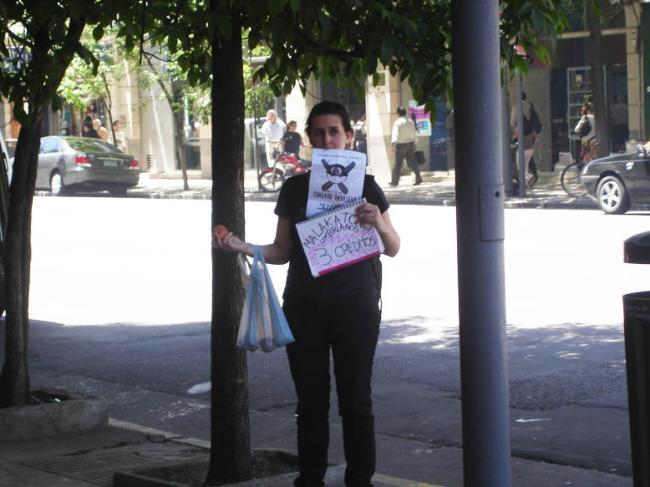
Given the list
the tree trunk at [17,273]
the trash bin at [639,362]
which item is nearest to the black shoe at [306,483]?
the trash bin at [639,362]

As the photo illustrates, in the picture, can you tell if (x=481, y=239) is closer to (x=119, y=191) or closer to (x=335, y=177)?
(x=335, y=177)

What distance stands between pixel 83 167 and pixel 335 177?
28.8 metres

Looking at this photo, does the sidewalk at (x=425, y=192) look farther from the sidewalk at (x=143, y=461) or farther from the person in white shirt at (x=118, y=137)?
the sidewalk at (x=143, y=461)

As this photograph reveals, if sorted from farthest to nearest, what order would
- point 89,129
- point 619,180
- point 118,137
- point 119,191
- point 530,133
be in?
1. point 118,137
2. point 89,129
3. point 119,191
4. point 530,133
5. point 619,180

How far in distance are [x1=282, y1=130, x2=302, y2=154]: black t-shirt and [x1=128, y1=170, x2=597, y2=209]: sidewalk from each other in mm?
1312

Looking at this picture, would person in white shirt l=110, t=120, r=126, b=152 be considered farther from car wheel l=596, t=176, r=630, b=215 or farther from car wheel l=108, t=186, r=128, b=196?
car wheel l=596, t=176, r=630, b=215

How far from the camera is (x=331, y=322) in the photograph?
18.0 feet

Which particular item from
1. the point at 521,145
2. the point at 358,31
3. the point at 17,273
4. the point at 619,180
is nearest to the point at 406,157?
the point at 521,145

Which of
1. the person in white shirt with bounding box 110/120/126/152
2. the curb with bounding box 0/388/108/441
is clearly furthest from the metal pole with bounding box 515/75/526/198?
the curb with bounding box 0/388/108/441

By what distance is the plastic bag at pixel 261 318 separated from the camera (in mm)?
5375

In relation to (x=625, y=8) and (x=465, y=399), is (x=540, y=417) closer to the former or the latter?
(x=465, y=399)

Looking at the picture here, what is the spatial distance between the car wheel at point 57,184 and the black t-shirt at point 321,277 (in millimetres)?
29122

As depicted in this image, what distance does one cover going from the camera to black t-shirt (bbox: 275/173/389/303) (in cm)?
546

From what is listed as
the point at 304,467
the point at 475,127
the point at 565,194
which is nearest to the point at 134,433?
the point at 304,467
